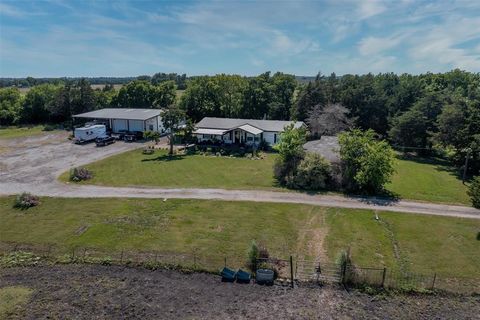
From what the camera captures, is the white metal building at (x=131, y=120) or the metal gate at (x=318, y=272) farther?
the white metal building at (x=131, y=120)

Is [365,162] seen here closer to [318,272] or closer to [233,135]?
[318,272]

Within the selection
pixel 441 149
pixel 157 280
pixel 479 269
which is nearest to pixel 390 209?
pixel 479 269

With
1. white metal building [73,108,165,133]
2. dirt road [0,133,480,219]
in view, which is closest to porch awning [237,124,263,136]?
white metal building [73,108,165,133]

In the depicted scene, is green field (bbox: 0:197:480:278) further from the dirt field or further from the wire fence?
the dirt field

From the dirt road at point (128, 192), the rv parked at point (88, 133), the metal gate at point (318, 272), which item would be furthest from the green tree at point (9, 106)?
→ the metal gate at point (318, 272)

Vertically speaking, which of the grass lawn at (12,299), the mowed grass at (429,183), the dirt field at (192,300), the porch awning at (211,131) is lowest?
the grass lawn at (12,299)

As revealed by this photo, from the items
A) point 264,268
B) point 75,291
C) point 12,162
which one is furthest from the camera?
point 12,162

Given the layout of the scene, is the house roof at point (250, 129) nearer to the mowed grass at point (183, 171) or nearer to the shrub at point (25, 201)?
the mowed grass at point (183, 171)

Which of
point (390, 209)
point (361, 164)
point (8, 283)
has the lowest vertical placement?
point (8, 283)

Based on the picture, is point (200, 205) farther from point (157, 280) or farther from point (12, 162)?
point (12, 162)
